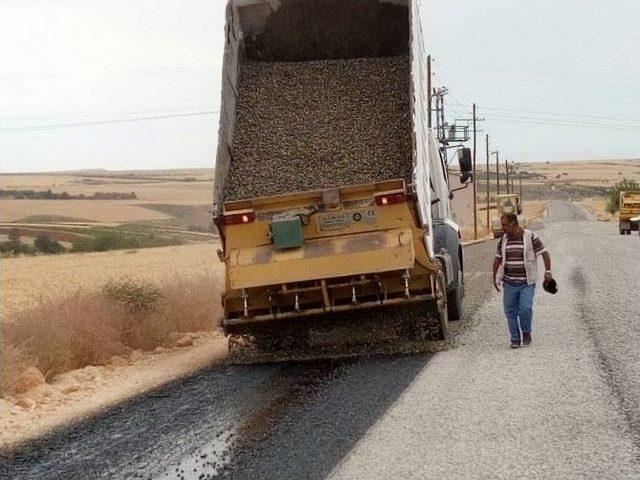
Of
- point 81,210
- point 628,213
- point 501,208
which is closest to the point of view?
point 628,213

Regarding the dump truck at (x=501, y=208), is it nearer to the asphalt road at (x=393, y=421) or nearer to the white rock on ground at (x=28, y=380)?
the asphalt road at (x=393, y=421)

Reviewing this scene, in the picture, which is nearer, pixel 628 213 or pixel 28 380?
pixel 28 380

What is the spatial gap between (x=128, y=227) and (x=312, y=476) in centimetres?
5828

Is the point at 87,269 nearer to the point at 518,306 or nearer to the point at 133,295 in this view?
the point at 133,295

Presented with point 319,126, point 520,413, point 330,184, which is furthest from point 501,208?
point 520,413

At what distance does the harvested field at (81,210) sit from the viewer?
66.4 meters

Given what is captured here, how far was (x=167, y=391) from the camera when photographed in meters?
8.93

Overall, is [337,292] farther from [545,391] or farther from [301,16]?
[301,16]

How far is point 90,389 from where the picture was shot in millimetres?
9844

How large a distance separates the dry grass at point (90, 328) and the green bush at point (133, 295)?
0.06m

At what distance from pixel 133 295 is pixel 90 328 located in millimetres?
2445

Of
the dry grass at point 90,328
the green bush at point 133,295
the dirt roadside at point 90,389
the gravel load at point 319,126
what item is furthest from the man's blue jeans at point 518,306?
the green bush at point 133,295

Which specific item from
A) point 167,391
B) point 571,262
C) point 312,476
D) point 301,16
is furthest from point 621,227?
point 312,476

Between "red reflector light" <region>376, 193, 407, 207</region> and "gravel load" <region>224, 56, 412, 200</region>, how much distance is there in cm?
61
